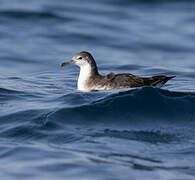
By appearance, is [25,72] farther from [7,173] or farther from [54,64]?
[7,173]

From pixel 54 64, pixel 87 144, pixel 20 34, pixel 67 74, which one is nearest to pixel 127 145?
pixel 87 144

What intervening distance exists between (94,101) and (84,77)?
2603mm

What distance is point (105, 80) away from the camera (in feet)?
43.3

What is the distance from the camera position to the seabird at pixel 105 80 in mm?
12852

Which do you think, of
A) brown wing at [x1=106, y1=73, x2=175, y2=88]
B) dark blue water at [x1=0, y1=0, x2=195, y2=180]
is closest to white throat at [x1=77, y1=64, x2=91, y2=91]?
dark blue water at [x1=0, y1=0, x2=195, y2=180]

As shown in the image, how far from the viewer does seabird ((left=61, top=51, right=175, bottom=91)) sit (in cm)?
1285

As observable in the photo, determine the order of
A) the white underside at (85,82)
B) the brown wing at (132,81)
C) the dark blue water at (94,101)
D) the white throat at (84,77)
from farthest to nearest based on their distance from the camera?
the white throat at (84,77) → the white underside at (85,82) → the brown wing at (132,81) → the dark blue water at (94,101)

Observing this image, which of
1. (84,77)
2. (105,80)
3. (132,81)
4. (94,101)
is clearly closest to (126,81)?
(132,81)

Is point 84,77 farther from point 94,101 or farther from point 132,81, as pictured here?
point 94,101

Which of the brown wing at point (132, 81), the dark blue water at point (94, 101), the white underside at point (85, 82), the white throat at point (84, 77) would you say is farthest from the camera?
the white throat at point (84, 77)

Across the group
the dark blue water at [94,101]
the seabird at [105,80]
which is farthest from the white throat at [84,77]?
the dark blue water at [94,101]

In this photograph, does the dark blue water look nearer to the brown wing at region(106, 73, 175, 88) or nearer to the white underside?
the white underside

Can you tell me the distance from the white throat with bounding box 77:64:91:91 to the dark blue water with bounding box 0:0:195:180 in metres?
0.30

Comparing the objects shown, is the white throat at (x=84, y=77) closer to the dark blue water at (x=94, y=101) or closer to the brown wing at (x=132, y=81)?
the dark blue water at (x=94, y=101)
